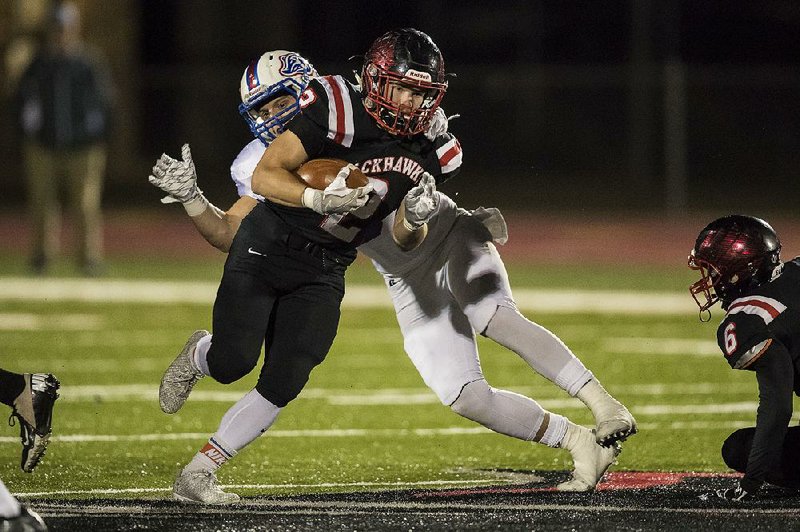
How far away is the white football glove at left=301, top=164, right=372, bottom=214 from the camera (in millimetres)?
4945

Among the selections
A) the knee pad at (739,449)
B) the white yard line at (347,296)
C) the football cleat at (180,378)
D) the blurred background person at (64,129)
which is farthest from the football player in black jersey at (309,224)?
the blurred background person at (64,129)

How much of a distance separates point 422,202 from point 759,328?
1.14m

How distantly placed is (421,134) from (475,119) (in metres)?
19.4

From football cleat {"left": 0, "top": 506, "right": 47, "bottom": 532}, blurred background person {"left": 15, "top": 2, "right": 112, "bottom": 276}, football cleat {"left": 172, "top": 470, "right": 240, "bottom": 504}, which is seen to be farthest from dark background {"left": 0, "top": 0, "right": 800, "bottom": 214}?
football cleat {"left": 0, "top": 506, "right": 47, "bottom": 532}

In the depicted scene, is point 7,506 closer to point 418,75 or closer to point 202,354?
point 202,354

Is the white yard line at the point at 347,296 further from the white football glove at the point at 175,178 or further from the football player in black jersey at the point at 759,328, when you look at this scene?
the white football glove at the point at 175,178

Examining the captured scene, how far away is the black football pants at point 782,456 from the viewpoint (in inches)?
204

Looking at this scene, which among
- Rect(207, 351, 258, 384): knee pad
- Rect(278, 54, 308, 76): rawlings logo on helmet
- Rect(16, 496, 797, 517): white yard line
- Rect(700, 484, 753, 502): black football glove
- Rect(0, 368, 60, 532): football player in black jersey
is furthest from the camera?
Rect(278, 54, 308, 76): rawlings logo on helmet

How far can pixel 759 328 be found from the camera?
16.4 ft

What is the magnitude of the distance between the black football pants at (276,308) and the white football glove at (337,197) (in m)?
0.30

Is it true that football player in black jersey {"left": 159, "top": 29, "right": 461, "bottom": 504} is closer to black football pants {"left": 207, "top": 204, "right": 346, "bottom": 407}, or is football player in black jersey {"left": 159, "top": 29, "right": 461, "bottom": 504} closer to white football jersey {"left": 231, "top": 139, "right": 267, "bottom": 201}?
black football pants {"left": 207, "top": 204, "right": 346, "bottom": 407}

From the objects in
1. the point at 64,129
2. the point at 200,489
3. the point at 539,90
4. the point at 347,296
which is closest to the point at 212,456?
the point at 200,489

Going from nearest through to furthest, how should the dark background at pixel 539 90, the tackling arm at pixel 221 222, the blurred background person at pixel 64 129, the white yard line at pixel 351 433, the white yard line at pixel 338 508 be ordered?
1. the white yard line at pixel 338 508
2. the tackling arm at pixel 221 222
3. the white yard line at pixel 351 433
4. the blurred background person at pixel 64 129
5. the dark background at pixel 539 90

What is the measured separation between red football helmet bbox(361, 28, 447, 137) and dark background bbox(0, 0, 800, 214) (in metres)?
13.8
